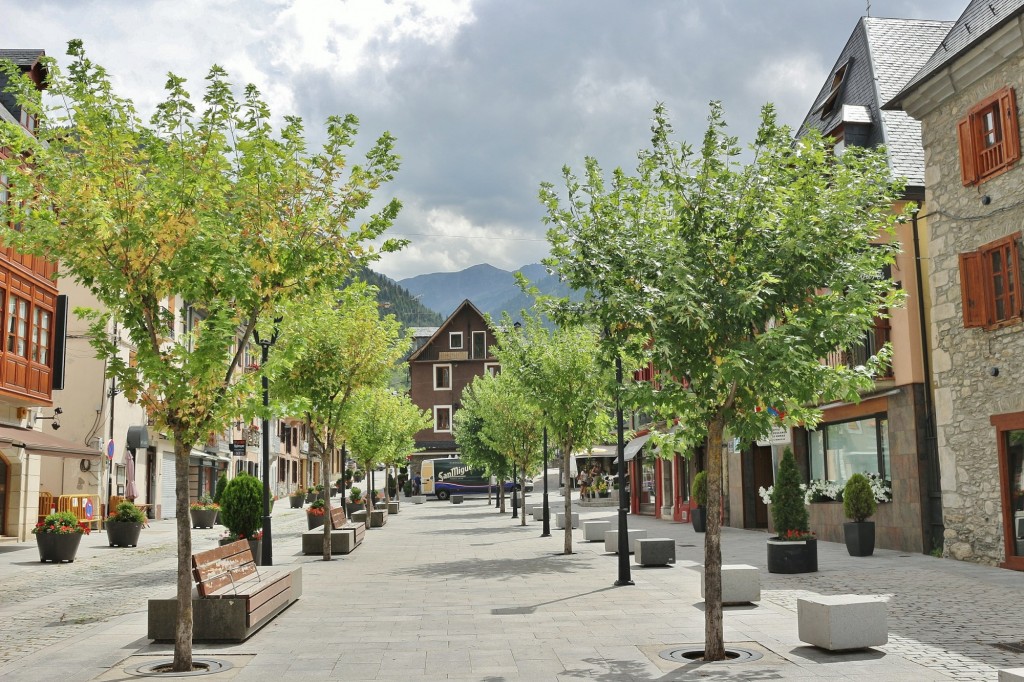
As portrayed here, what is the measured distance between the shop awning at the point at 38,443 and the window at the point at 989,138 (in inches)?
805

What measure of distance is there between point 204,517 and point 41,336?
989 cm

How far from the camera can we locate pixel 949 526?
17547 mm

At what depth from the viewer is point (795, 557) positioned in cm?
1583

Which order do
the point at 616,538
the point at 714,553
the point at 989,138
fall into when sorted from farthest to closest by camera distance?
the point at 616,538 < the point at 989,138 < the point at 714,553

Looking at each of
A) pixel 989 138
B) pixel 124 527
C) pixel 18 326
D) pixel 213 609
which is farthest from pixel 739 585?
pixel 18 326

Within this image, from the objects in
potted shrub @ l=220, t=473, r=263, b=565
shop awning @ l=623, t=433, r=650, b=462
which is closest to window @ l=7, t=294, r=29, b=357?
potted shrub @ l=220, t=473, r=263, b=565

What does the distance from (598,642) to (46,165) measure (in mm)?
7100

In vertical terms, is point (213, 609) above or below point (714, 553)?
below

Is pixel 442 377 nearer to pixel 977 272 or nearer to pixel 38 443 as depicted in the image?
pixel 38 443

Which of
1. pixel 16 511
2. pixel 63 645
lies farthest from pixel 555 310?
pixel 16 511

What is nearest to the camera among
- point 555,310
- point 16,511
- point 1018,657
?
point 1018,657

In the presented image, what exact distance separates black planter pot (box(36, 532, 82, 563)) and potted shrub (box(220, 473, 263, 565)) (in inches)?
146

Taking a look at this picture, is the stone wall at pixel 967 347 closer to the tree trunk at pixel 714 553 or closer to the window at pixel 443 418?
the tree trunk at pixel 714 553

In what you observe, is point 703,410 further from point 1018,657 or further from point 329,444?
point 329,444
